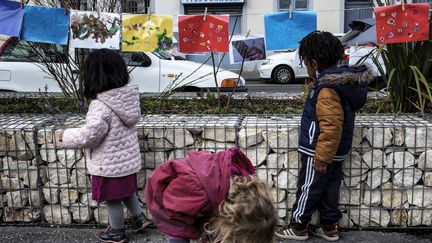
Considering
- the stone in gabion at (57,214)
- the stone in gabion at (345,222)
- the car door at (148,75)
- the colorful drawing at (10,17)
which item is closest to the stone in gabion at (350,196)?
the stone in gabion at (345,222)

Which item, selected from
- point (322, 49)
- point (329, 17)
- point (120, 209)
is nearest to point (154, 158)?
point (120, 209)

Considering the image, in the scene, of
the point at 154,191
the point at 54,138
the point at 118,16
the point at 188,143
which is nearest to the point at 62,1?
the point at 118,16

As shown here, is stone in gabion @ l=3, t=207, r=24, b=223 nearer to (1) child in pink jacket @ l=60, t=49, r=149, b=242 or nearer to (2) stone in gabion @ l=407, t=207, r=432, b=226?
(1) child in pink jacket @ l=60, t=49, r=149, b=242

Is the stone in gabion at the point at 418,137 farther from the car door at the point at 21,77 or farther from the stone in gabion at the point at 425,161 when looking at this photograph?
the car door at the point at 21,77

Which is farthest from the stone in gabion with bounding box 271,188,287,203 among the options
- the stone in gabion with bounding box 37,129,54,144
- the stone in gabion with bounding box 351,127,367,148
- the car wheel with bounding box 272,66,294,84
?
the car wheel with bounding box 272,66,294,84

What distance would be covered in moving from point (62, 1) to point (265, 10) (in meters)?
14.5

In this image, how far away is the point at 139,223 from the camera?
11.7ft

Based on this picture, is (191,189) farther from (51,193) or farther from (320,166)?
(51,193)

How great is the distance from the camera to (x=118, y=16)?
4.60 meters

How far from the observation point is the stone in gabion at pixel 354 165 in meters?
3.56

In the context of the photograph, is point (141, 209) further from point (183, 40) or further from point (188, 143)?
point (183, 40)

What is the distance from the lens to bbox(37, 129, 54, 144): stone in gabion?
370 centimetres

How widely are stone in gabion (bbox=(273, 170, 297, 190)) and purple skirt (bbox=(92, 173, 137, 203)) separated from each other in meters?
1.12

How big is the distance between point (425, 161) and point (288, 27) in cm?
168
